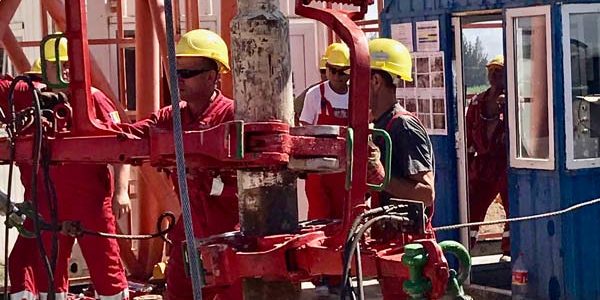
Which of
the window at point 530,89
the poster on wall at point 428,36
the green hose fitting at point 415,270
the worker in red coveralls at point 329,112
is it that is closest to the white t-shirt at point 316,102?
the worker in red coveralls at point 329,112

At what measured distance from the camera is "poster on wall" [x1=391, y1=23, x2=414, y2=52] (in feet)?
28.1

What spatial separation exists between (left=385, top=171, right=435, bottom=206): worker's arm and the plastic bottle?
2.51 metres

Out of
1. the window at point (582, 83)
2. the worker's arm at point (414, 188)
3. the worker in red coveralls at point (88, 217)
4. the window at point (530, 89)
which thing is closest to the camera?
the worker's arm at point (414, 188)

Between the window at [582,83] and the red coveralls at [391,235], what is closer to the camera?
the red coveralls at [391,235]

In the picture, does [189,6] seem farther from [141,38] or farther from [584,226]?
[584,226]

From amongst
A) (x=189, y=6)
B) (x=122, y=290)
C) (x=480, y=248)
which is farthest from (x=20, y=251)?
(x=480, y=248)

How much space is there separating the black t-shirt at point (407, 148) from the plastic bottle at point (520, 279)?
2.45 metres

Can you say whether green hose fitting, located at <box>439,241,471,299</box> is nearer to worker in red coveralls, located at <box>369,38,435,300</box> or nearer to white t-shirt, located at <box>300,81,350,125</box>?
worker in red coveralls, located at <box>369,38,435,300</box>

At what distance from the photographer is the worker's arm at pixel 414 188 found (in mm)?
5355

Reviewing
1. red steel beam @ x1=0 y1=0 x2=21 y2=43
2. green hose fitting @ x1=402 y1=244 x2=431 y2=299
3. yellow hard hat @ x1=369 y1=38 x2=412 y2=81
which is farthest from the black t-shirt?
red steel beam @ x1=0 y1=0 x2=21 y2=43

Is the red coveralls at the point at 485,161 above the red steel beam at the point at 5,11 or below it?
below

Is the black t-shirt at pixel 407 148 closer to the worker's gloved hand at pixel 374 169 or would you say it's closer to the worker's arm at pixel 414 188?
the worker's arm at pixel 414 188

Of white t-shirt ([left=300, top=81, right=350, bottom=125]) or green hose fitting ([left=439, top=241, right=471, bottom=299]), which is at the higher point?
white t-shirt ([left=300, top=81, right=350, bottom=125])

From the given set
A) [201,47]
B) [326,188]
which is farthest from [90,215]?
[326,188]
